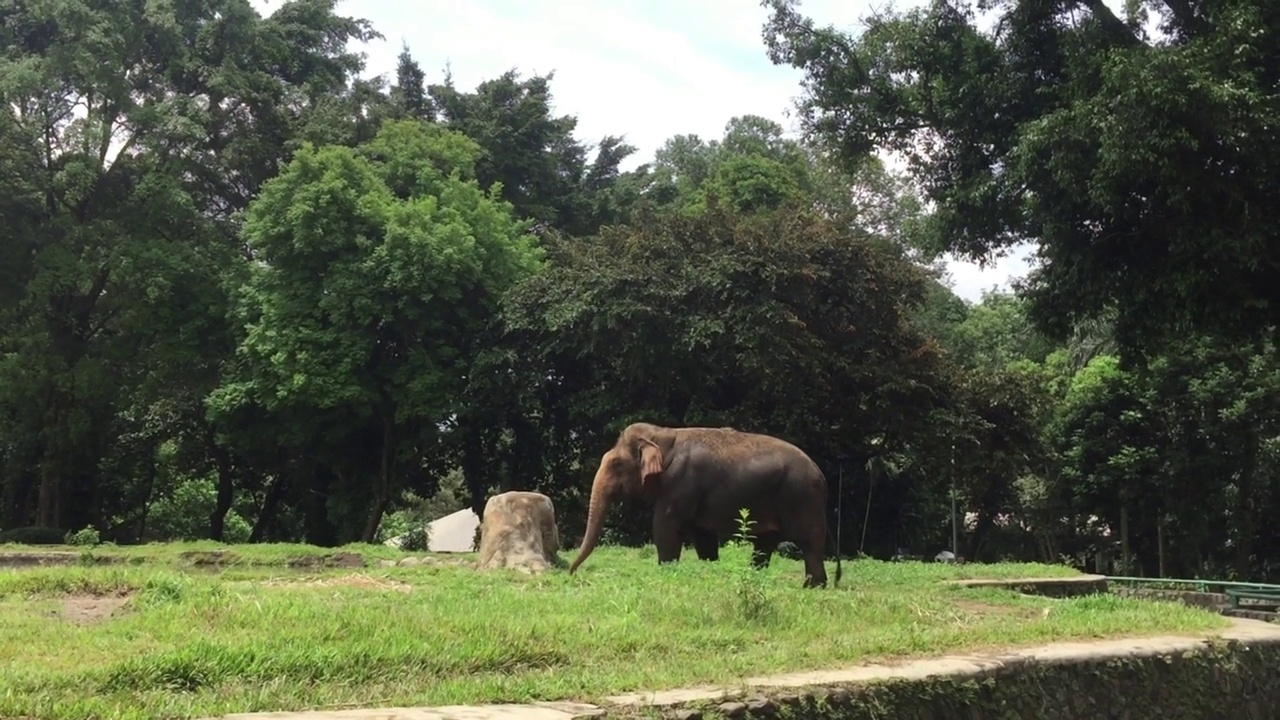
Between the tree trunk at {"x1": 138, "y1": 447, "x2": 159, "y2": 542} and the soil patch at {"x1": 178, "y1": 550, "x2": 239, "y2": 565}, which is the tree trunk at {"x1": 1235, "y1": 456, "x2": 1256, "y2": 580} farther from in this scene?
the tree trunk at {"x1": 138, "y1": 447, "x2": 159, "y2": 542}

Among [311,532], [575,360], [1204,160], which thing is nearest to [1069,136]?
[1204,160]

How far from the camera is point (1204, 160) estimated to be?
12.5 m

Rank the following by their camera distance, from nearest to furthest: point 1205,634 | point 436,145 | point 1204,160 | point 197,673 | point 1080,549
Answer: point 197,673
point 1205,634
point 1204,160
point 436,145
point 1080,549

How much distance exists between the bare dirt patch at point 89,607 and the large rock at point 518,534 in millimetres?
4467

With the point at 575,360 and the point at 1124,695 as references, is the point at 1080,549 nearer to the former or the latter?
the point at 575,360

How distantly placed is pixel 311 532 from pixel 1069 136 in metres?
22.3

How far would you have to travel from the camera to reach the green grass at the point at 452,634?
4.69 metres

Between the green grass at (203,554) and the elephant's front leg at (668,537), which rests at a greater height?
the elephant's front leg at (668,537)

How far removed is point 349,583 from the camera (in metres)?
9.20

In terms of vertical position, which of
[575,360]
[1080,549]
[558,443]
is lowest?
[1080,549]

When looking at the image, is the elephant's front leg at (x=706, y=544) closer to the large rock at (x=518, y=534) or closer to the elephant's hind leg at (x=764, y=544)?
the elephant's hind leg at (x=764, y=544)

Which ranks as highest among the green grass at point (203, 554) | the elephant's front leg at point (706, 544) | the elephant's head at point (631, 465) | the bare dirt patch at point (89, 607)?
the elephant's head at point (631, 465)

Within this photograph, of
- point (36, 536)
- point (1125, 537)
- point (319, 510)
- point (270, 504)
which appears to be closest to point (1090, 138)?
point (1125, 537)

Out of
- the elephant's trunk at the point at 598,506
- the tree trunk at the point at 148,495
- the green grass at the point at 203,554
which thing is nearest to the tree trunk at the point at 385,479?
the green grass at the point at 203,554
